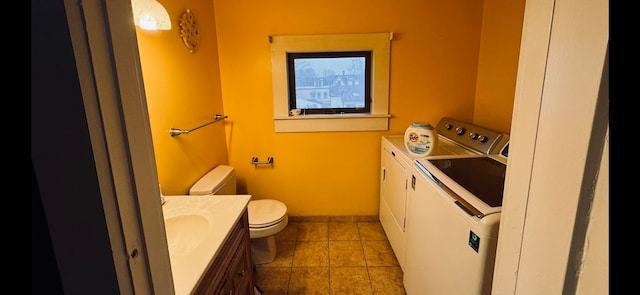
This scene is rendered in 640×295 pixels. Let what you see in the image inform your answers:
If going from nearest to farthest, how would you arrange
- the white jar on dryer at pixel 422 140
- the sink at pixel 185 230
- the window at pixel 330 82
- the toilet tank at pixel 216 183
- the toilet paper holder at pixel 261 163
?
the sink at pixel 185 230, the white jar on dryer at pixel 422 140, the toilet tank at pixel 216 183, the window at pixel 330 82, the toilet paper holder at pixel 261 163

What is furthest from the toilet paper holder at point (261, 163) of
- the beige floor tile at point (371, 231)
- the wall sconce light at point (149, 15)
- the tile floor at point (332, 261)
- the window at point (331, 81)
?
the wall sconce light at point (149, 15)

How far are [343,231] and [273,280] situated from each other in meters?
0.85

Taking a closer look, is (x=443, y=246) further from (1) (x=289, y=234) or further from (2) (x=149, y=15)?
(2) (x=149, y=15)

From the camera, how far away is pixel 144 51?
141 centimetres

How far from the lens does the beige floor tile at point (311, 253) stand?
7.16 feet

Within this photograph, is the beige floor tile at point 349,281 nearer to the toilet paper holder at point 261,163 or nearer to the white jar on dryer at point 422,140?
the white jar on dryer at point 422,140

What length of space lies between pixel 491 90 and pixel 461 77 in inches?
11.8

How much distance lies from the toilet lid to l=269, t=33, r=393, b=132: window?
698 millimetres

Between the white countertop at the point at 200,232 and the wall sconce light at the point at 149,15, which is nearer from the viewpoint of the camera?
the white countertop at the point at 200,232

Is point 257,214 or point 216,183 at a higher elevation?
point 216,183

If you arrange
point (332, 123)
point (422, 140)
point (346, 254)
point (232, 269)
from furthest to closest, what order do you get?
1. point (332, 123)
2. point (346, 254)
3. point (422, 140)
4. point (232, 269)

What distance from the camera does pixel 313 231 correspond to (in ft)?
8.60

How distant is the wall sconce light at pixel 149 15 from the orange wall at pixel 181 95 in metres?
0.11

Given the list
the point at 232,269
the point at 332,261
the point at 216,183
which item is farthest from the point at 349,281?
the point at 216,183
